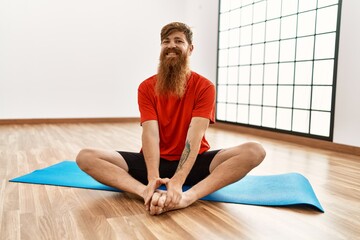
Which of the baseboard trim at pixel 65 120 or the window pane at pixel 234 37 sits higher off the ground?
the window pane at pixel 234 37

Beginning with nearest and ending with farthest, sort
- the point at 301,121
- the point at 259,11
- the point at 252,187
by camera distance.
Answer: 1. the point at 252,187
2. the point at 301,121
3. the point at 259,11

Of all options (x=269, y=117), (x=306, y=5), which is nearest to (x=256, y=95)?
(x=269, y=117)

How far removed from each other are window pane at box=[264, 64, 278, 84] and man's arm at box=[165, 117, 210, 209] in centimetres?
290

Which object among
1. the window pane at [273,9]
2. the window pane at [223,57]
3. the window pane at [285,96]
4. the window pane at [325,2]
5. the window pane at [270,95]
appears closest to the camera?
the window pane at [325,2]

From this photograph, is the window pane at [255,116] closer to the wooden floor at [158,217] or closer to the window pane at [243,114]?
the window pane at [243,114]

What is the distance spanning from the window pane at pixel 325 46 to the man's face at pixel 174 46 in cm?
233

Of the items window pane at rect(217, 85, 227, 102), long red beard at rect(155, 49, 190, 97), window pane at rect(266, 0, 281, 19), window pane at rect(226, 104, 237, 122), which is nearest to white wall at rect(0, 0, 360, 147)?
window pane at rect(217, 85, 227, 102)

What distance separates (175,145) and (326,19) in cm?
271

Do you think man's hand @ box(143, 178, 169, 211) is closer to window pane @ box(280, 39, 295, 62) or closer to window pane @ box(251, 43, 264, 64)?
window pane @ box(280, 39, 295, 62)

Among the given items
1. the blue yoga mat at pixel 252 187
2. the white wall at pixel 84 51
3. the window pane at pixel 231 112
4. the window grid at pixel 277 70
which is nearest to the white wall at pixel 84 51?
the white wall at pixel 84 51

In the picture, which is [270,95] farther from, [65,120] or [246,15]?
[65,120]

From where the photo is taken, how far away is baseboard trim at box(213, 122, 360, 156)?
310 centimetres

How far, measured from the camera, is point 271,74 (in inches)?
168

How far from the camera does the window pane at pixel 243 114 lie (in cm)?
477
